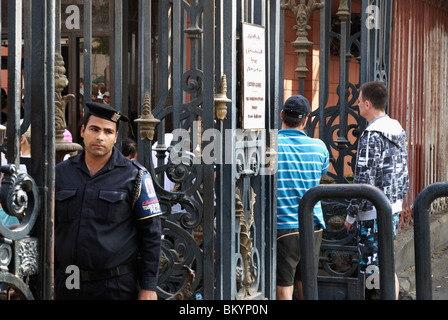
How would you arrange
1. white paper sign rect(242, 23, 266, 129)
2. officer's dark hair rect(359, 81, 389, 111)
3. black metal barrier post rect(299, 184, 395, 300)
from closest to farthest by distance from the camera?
black metal barrier post rect(299, 184, 395, 300), white paper sign rect(242, 23, 266, 129), officer's dark hair rect(359, 81, 389, 111)

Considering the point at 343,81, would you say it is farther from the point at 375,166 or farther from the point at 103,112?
the point at 103,112

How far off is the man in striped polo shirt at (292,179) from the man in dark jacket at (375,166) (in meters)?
0.38

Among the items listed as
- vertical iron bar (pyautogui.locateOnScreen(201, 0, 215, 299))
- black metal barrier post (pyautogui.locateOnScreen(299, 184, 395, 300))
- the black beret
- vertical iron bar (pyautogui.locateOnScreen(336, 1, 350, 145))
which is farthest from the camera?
vertical iron bar (pyautogui.locateOnScreen(336, 1, 350, 145))

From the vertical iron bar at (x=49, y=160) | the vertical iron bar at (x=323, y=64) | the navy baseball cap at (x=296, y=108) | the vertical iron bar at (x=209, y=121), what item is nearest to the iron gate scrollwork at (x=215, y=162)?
the vertical iron bar at (x=209, y=121)

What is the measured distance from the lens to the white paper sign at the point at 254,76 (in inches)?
204

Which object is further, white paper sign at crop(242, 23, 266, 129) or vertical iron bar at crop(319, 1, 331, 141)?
vertical iron bar at crop(319, 1, 331, 141)

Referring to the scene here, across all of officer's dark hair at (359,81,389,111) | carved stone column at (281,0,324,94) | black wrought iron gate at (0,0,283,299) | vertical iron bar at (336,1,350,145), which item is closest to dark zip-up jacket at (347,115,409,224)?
officer's dark hair at (359,81,389,111)

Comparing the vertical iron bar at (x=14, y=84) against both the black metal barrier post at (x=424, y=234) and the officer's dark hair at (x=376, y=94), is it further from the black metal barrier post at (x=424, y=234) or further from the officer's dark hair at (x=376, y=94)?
the officer's dark hair at (x=376, y=94)

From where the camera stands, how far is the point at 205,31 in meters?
4.91

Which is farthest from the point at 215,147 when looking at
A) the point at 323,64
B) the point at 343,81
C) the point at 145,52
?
the point at 323,64

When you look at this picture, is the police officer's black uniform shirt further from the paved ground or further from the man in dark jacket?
the paved ground

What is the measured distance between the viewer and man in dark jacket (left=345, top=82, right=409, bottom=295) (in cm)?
632

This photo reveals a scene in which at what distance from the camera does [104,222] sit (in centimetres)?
394
